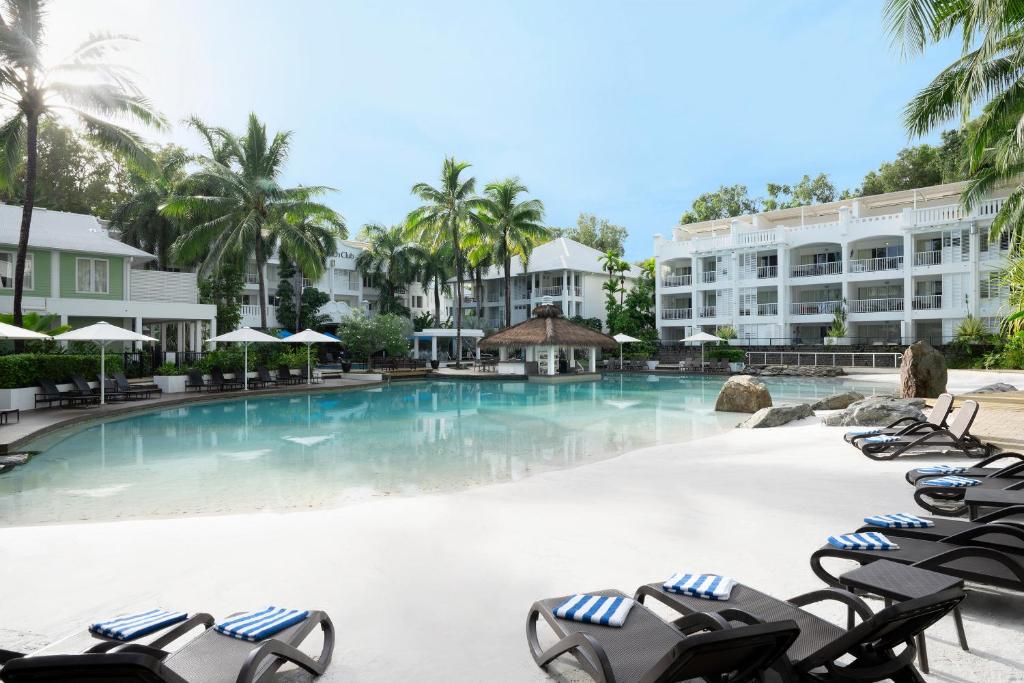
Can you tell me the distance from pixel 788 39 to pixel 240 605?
58.1 ft

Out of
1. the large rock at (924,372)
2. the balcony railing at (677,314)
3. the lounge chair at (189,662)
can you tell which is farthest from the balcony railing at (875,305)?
the lounge chair at (189,662)

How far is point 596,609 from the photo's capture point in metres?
2.99

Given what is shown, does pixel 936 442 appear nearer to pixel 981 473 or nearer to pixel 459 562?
pixel 981 473

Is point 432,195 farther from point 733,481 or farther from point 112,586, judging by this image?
point 112,586

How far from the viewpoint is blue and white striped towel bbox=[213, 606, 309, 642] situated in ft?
9.30

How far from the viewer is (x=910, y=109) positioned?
15.5m

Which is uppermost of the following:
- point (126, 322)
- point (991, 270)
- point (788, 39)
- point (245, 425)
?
point (788, 39)

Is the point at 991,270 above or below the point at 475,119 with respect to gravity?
below

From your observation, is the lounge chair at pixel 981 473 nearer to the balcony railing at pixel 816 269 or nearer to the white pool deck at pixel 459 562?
the white pool deck at pixel 459 562

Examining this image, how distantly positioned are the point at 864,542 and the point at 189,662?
11.6 feet

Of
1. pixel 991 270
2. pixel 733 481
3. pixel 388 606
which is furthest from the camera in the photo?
pixel 991 270

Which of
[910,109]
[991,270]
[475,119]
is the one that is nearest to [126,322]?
[475,119]

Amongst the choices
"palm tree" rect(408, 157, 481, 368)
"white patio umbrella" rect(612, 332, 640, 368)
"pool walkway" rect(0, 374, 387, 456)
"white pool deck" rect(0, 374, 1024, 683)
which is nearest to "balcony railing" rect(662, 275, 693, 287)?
"white patio umbrella" rect(612, 332, 640, 368)

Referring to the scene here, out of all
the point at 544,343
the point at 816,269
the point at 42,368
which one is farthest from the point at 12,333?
the point at 816,269
